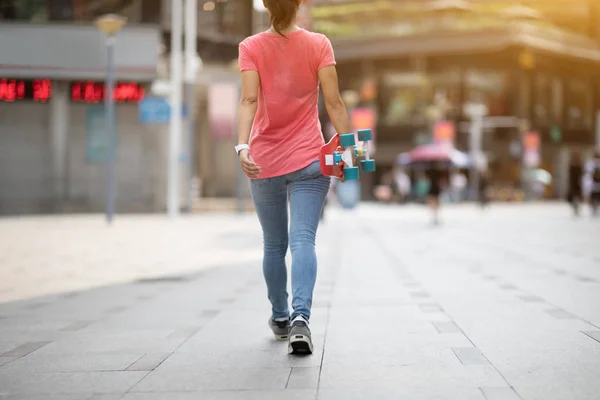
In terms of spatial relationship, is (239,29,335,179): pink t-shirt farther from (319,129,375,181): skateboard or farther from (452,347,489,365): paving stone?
(452,347,489,365): paving stone

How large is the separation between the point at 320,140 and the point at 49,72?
24275 mm

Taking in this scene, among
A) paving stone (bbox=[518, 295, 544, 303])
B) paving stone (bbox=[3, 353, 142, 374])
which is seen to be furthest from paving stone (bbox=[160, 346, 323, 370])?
paving stone (bbox=[518, 295, 544, 303])

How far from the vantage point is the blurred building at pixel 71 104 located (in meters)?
28.5

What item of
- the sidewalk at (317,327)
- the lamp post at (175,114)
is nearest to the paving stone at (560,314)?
the sidewalk at (317,327)

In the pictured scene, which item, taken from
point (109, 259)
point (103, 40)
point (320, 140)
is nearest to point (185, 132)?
point (103, 40)

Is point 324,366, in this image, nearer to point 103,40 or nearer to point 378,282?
point 378,282

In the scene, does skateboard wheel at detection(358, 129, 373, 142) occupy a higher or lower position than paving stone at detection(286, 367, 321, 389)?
higher

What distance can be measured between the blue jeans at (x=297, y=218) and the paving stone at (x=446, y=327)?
1342mm

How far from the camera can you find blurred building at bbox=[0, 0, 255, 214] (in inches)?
1124

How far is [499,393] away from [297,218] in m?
1.65

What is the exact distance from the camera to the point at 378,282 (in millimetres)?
10375

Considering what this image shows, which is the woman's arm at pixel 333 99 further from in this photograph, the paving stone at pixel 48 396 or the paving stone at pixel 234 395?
the paving stone at pixel 48 396

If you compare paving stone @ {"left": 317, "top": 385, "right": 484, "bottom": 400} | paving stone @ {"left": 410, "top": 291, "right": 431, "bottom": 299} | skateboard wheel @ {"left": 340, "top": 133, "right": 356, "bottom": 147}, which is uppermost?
skateboard wheel @ {"left": 340, "top": 133, "right": 356, "bottom": 147}

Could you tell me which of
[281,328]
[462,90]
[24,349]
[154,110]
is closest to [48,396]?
[24,349]
